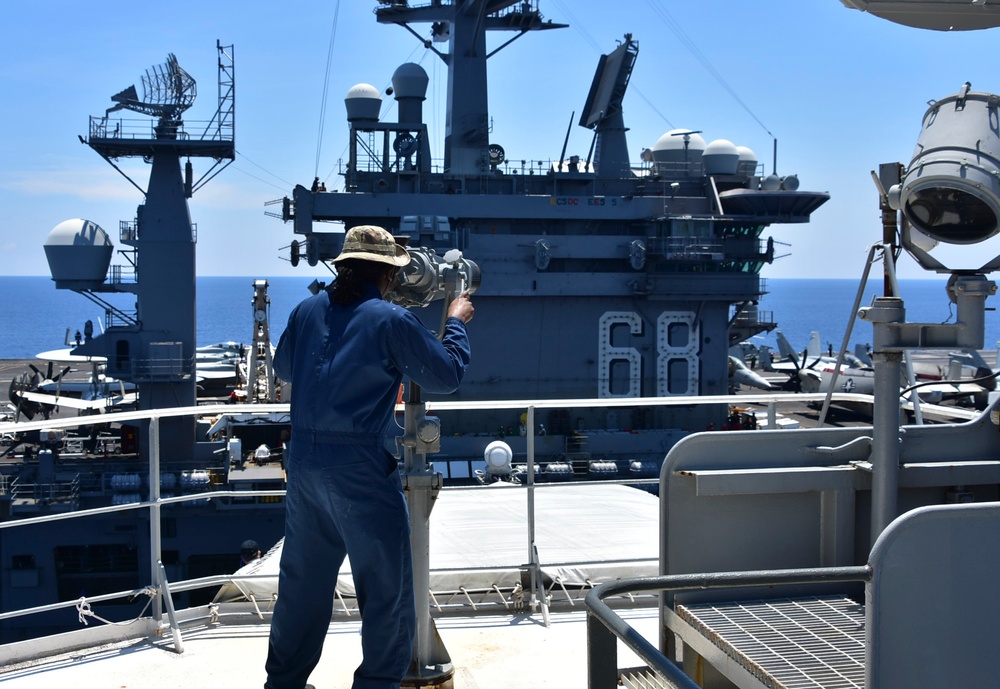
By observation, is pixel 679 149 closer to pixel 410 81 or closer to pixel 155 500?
pixel 410 81

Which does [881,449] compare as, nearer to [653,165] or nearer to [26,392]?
[653,165]

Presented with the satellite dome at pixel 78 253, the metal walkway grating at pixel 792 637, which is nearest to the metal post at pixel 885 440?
the metal walkway grating at pixel 792 637

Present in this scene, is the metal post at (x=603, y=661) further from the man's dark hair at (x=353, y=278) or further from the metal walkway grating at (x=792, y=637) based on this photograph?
the man's dark hair at (x=353, y=278)

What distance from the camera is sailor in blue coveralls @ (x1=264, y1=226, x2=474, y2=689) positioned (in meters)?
3.21

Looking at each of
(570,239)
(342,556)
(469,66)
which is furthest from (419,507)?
(469,66)

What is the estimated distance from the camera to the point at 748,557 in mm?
3820

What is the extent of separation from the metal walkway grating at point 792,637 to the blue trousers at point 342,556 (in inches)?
44.5

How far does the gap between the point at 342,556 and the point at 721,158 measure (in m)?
24.4

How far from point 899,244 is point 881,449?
80cm

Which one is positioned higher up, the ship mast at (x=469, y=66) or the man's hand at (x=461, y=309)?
the ship mast at (x=469, y=66)

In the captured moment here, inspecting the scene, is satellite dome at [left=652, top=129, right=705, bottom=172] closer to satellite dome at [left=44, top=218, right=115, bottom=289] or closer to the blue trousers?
satellite dome at [left=44, top=218, right=115, bottom=289]

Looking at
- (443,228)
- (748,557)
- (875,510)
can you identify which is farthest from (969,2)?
(443,228)

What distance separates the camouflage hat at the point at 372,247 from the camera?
3.40m

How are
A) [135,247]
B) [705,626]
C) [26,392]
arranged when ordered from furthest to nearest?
1. [26,392]
2. [135,247]
3. [705,626]
